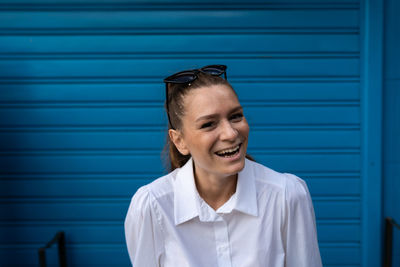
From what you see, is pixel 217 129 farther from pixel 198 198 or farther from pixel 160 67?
pixel 160 67

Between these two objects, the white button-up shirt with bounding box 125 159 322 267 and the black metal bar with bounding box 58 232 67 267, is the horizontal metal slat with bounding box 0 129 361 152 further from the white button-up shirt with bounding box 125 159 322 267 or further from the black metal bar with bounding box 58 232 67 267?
the white button-up shirt with bounding box 125 159 322 267

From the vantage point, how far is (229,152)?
1.74 m

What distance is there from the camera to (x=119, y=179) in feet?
12.7

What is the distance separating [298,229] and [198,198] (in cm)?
52

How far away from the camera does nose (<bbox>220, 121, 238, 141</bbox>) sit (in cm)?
169

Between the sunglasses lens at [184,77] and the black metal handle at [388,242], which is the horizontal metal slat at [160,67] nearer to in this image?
the black metal handle at [388,242]

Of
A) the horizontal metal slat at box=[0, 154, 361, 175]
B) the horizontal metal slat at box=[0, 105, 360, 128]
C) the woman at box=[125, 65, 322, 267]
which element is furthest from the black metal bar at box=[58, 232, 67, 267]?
the woman at box=[125, 65, 322, 267]

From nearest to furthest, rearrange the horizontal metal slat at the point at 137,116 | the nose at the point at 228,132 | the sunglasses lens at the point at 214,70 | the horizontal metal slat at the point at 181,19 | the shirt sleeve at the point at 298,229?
the nose at the point at 228,132
the shirt sleeve at the point at 298,229
the sunglasses lens at the point at 214,70
the horizontal metal slat at the point at 181,19
the horizontal metal slat at the point at 137,116

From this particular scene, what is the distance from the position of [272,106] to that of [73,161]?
2116 mm

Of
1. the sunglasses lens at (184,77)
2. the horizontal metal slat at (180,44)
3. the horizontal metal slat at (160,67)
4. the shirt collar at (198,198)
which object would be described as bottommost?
the shirt collar at (198,198)

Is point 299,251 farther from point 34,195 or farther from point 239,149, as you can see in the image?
point 34,195

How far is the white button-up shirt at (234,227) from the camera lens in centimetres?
183

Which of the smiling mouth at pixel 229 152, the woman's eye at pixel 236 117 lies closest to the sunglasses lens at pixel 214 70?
the woman's eye at pixel 236 117

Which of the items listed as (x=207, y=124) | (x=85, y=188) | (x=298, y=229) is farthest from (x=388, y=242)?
(x=85, y=188)
